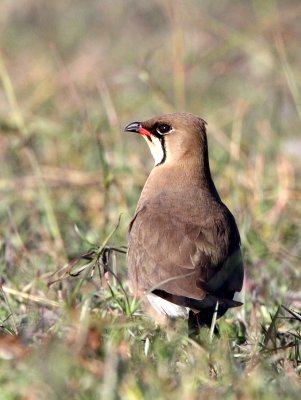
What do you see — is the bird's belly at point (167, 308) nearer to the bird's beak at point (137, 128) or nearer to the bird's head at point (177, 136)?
the bird's head at point (177, 136)

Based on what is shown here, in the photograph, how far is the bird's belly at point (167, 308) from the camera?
4496mm

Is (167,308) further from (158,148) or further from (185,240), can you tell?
(158,148)

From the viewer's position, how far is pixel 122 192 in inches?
255

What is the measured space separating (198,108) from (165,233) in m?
4.17

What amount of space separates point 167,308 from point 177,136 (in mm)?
1026

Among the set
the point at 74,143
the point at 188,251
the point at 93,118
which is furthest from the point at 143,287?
the point at 93,118

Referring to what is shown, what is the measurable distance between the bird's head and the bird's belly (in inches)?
34.7

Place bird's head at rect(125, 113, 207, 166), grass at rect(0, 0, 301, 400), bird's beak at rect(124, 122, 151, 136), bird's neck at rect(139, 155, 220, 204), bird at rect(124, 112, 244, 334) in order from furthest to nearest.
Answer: bird's beak at rect(124, 122, 151, 136) < bird's head at rect(125, 113, 207, 166) < bird's neck at rect(139, 155, 220, 204) < bird at rect(124, 112, 244, 334) < grass at rect(0, 0, 301, 400)

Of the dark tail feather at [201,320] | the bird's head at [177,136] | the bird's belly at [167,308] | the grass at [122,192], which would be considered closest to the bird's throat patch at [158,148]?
the bird's head at [177,136]

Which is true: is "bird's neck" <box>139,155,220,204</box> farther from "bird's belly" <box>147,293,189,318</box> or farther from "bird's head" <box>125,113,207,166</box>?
"bird's belly" <box>147,293,189,318</box>

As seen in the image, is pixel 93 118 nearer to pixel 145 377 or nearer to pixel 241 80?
pixel 241 80

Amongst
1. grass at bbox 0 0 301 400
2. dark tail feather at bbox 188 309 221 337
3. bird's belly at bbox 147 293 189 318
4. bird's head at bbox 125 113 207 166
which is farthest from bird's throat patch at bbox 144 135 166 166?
dark tail feather at bbox 188 309 221 337

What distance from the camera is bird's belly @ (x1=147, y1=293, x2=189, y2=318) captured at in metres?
4.50

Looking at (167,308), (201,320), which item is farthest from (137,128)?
(201,320)
